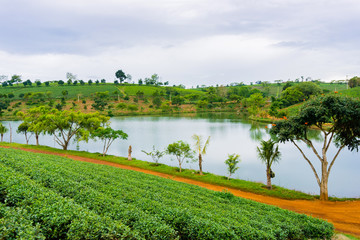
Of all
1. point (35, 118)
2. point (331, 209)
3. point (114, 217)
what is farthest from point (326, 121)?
point (35, 118)

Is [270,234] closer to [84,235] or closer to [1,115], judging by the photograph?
[84,235]

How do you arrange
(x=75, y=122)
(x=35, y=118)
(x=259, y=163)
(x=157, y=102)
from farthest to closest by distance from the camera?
1. (x=157, y=102)
2. (x=35, y=118)
3. (x=75, y=122)
4. (x=259, y=163)

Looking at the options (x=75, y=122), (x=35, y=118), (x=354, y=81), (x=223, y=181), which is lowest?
(x=223, y=181)

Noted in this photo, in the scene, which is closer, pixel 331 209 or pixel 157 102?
pixel 331 209

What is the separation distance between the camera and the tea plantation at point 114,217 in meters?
5.44

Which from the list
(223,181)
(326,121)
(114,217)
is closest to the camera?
(114,217)

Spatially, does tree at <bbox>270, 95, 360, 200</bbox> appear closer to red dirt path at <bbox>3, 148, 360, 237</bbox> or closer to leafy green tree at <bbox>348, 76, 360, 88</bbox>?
red dirt path at <bbox>3, 148, 360, 237</bbox>

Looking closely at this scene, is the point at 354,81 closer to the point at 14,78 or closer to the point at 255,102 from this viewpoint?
the point at 255,102

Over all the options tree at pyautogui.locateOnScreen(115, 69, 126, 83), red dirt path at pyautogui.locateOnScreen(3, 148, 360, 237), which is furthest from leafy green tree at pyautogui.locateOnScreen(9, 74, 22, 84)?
red dirt path at pyautogui.locateOnScreen(3, 148, 360, 237)

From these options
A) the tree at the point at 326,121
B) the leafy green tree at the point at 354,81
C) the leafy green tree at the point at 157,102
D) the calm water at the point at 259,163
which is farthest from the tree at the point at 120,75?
the tree at the point at 326,121

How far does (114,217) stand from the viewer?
7000 mm

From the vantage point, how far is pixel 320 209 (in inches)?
587

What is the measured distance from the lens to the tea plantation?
544 centimetres

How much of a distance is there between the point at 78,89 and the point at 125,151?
106536 mm
